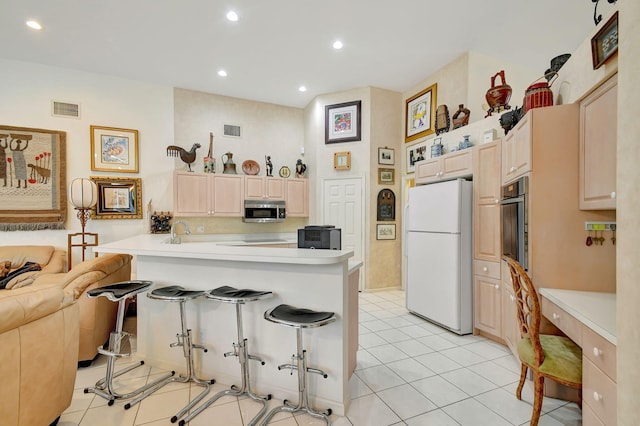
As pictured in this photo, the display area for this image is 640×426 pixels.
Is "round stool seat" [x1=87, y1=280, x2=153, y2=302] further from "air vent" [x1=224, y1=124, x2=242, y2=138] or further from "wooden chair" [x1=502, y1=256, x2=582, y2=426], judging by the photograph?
"air vent" [x1=224, y1=124, x2=242, y2=138]

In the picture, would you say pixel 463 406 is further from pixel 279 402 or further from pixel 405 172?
pixel 405 172

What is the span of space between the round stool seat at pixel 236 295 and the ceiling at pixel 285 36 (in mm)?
2968

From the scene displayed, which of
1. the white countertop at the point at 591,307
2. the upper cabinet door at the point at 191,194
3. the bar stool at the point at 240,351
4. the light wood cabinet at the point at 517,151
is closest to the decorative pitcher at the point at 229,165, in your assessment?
the upper cabinet door at the point at 191,194

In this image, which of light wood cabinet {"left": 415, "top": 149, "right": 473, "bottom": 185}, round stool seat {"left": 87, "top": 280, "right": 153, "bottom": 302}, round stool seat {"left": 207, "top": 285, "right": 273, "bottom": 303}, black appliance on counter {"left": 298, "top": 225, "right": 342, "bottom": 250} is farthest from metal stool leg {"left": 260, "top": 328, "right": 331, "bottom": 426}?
light wood cabinet {"left": 415, "top": 149, "right": 473, "bottom": 185}

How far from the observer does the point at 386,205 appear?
5.20m

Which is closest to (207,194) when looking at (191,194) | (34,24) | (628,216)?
(191,194)

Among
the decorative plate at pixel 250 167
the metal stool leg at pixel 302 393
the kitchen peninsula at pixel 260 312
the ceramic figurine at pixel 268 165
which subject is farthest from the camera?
the ceramic figurine at pixel 268 165

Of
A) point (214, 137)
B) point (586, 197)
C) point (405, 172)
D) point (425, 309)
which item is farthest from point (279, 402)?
point (214, 137)

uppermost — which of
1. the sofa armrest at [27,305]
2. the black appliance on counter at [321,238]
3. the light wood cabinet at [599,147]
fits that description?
the light wood cabinet at [599,147]

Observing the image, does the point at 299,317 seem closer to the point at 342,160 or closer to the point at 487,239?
the point at 487,239

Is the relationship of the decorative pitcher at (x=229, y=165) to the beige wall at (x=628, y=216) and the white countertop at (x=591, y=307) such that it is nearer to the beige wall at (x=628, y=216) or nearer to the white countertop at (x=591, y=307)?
the white countertop at (x=591, y=307)

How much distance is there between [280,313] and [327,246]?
1.86 meters

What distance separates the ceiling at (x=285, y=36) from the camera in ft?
10.3

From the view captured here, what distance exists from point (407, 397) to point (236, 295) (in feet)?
4.76
